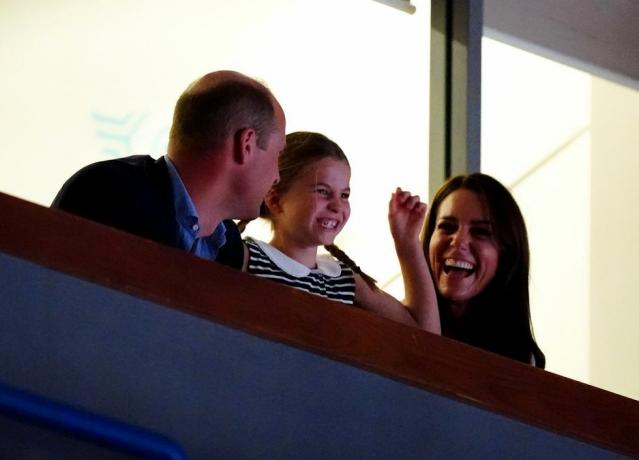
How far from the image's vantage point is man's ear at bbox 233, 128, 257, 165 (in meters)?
2.08

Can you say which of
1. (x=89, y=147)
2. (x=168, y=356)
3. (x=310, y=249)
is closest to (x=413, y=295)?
(x=310, y=249)

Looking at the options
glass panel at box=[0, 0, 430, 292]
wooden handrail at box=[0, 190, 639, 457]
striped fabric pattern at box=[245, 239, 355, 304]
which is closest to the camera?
wooden handrail at box=[0, 190, 639, 457]

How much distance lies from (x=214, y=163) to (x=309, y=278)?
31 cm

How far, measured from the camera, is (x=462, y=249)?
8.11 ft

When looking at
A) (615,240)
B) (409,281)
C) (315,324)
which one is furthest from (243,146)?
(615,240)

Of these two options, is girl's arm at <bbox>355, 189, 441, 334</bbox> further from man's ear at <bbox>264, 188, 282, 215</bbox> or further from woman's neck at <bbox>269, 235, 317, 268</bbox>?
man's ear at <bbox>264, 188, 282, 215</bbox>

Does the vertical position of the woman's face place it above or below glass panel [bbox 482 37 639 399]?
below

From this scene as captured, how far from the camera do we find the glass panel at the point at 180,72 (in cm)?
312

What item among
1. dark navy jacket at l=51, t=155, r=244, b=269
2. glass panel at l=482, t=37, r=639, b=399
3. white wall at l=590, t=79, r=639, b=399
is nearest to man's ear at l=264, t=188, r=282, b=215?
dark navy jacket at l=51, t=155, r=244, b=269

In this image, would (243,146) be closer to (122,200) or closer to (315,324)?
(122,200)

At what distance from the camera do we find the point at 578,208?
3979mm

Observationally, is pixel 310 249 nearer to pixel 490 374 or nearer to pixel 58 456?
pixel 490 374

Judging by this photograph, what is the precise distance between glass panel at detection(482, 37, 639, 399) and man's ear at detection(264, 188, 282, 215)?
1.49 metres

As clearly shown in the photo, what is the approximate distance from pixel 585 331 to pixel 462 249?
5.08 feet
